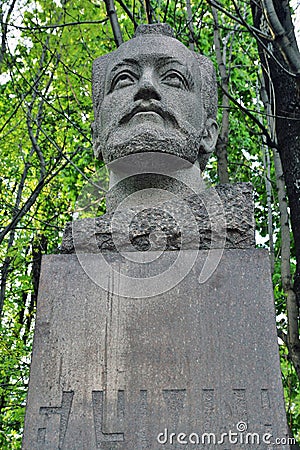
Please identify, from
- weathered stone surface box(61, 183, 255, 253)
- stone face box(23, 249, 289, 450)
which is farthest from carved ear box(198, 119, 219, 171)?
stone face box(23, 249, 289, 450)

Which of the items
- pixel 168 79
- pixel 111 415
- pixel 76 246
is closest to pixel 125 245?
pixel 76 246

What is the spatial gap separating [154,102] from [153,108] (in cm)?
4

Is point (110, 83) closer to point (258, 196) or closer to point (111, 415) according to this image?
point (111, 415)

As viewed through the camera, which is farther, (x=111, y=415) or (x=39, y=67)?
(x=39, y=67)

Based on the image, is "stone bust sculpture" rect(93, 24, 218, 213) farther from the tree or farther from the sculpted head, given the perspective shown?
the tree

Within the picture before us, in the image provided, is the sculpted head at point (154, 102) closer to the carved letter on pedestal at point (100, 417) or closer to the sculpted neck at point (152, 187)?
the sculpted neck at point (152, 187)

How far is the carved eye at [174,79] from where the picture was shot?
364cm

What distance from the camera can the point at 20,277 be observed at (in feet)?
32.3

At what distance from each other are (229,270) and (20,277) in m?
7.46

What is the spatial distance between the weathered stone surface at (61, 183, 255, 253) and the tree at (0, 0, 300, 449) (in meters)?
1.38

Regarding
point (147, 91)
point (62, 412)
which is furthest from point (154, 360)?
point (147, 91)

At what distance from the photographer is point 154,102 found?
11.4 feet

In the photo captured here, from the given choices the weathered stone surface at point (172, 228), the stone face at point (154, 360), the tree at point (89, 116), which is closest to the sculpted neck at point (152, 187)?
the weathered stone surface at point (172, 228)

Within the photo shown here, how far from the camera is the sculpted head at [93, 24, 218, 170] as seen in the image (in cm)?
344
